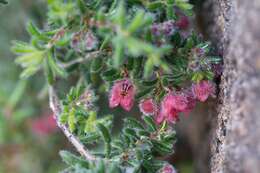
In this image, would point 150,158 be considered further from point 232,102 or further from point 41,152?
point 41,152

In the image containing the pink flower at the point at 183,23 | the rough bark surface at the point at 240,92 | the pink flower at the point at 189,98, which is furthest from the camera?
the pink flower at the point at 183,23

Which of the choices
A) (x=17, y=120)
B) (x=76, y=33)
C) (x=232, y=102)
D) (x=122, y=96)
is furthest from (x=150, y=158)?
(x=17, y=120)

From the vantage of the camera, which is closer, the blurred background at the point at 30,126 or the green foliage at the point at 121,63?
the green foliage at the point at 121,63

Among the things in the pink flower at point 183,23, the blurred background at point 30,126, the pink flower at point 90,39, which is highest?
the pink flower at point 90,39

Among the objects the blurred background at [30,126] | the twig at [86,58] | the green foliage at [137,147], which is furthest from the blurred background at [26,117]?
the green foliage at [137,147]

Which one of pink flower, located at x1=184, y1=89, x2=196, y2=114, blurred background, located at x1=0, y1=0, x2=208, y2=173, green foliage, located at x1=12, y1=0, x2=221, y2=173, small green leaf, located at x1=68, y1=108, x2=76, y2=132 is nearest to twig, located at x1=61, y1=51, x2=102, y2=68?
green foliage, located at x1=12, y1=0, x2=221, y2=173

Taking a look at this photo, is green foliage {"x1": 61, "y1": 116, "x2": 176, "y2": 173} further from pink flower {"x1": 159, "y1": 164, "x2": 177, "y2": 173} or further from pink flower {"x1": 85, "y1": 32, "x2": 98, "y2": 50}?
pink flower {"x1": 85, "y1": 32, "x2": 98, "y2": 50}

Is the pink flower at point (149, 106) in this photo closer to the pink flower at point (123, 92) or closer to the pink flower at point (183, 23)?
the pink flower at point (123, 92)

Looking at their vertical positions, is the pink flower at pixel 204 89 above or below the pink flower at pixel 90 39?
below
